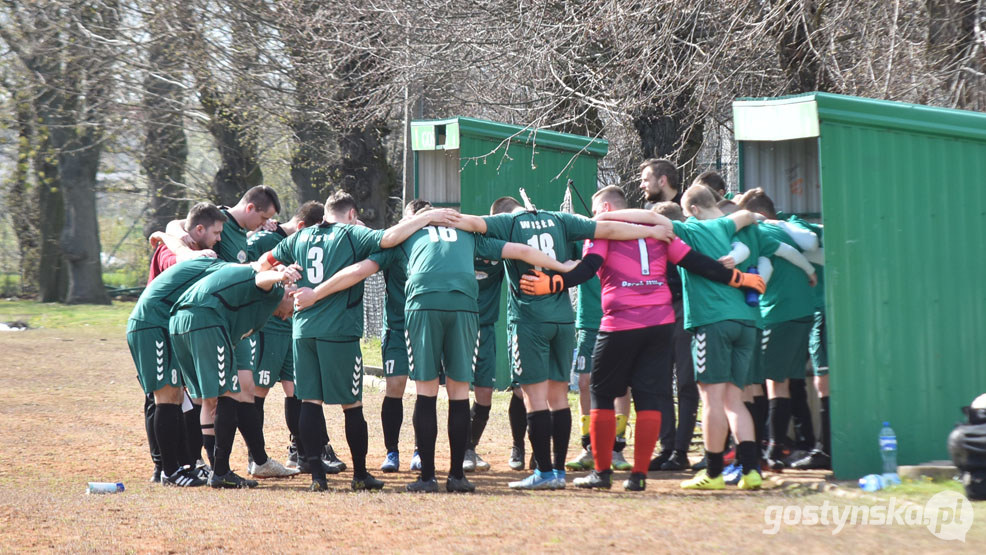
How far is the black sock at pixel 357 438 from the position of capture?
272 inches

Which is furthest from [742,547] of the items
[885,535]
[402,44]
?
[402,44]

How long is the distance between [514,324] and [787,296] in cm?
200

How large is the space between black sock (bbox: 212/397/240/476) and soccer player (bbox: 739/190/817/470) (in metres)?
3.81

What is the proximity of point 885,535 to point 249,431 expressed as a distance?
436 cm

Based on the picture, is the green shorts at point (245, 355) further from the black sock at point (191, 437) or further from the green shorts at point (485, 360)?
the green shorts at point (485, 360)

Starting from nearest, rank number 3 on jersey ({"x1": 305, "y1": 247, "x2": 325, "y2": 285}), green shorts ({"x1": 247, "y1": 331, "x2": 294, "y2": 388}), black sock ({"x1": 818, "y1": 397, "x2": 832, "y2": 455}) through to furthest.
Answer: number 3 on jersey ({"x1": 305, "y1": 247, "x2": 325, "y2": 285}) → black sock ({"x1": 818, "y1": 397, "x2": 832, "y2": 455}) → green shorts ({"x1": 247, "y1": 331, "x2": 294, "y2": 388})

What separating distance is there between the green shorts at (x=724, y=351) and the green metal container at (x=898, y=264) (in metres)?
0.58

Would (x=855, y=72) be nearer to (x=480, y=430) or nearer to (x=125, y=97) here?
(x=480, y=430)

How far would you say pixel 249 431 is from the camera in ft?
24.4

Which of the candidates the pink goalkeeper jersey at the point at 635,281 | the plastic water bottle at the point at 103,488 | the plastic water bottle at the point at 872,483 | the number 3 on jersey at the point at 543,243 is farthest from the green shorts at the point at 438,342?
the plastic water bottle at the point at 872,483

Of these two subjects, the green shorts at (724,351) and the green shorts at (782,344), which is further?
the green shorts at (782,344)

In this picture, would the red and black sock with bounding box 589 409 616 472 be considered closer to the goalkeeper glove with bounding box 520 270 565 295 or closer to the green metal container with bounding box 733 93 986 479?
the goalkeeper glove with bounding box 520 270 565 295

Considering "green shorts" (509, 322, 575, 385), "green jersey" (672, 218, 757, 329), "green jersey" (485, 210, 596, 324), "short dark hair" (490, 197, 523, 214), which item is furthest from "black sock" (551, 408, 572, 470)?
"short dark hair" (490, 197, 523, 214)

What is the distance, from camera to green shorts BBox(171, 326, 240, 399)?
673cm
